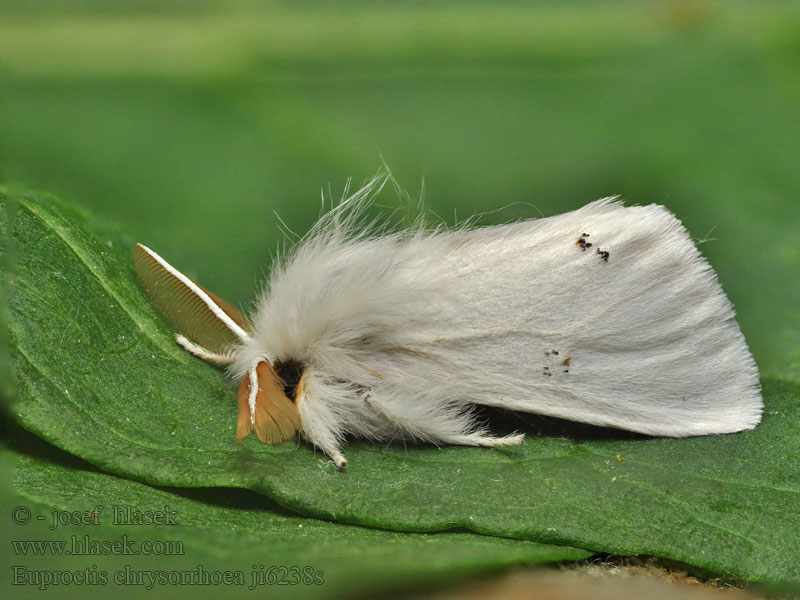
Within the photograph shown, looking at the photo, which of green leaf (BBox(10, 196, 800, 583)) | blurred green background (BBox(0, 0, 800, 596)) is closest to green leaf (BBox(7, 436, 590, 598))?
green leaf (BBox(10, 196, 800, 583))

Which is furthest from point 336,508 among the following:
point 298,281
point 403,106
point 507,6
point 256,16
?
point 507,6

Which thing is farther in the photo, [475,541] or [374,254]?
[374,254]

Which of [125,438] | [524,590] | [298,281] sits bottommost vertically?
[524,590]

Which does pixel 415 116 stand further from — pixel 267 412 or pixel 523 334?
pixel 267 412

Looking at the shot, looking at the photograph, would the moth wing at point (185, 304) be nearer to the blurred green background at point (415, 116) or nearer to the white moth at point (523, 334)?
the white moth at point (523, 334)

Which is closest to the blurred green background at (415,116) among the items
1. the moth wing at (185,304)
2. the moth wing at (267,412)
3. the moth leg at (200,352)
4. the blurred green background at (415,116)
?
the blurred green background at (415,116)

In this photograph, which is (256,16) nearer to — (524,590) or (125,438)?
(125,438)

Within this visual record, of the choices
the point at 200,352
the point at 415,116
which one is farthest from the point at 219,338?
the point at 415,116
